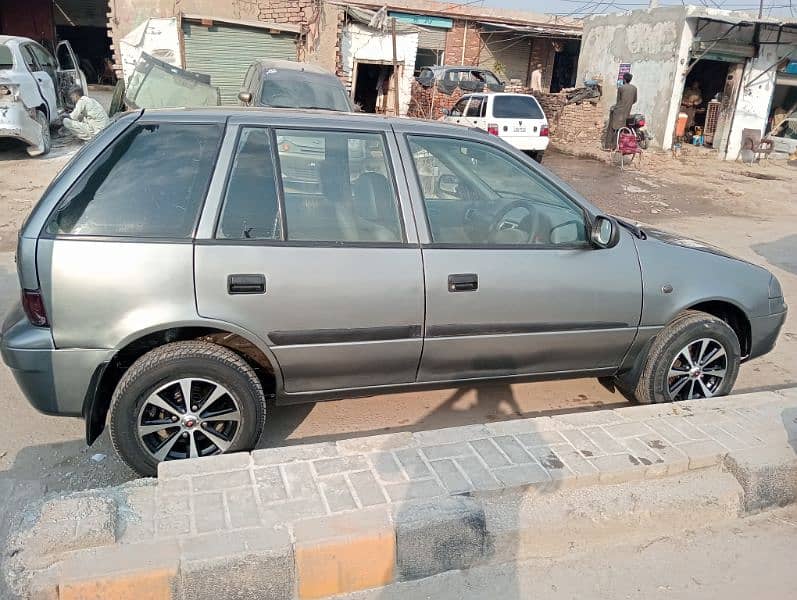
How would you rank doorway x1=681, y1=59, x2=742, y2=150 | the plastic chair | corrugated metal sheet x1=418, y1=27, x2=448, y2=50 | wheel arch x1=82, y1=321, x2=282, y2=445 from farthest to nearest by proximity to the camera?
corrugated metal sheet x1=418, y1=27, x2=448, y2=50, doorway x1=681, y1=59, x2=742, y2=150, the plastic chair, wheel arch x1=82, y1=321, x2=282, y2=445

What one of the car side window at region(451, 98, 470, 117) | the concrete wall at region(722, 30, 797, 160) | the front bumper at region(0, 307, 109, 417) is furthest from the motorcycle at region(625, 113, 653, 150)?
the front bumper at region(0, 307, 109, 417)

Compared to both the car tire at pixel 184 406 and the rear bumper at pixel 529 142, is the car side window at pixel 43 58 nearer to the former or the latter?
the rear bumper at pixel 529 142

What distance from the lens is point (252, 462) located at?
285 cm

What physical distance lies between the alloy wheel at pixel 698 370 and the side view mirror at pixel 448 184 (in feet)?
5.45

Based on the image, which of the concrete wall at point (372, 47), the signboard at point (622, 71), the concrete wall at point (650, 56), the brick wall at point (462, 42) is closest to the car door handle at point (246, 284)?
the concrete wall at point (372, 47)

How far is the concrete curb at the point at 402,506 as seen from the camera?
7.52 feet

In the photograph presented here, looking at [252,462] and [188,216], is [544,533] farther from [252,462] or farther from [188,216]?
[188,216]

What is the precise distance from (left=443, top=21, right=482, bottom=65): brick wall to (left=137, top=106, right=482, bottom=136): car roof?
2307 cm

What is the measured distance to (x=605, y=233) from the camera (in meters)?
3.45

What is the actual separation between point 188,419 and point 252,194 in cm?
113

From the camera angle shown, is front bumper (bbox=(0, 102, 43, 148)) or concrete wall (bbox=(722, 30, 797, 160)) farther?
concrete wall (bbox=(722, 30, 797, 160))

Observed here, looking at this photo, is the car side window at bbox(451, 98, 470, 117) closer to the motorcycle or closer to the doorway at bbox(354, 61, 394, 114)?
the doorway at bbox(354, 61, 394, 114)

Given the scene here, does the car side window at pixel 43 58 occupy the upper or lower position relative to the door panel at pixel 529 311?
upper

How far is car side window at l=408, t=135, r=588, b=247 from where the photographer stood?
11.1 ft
